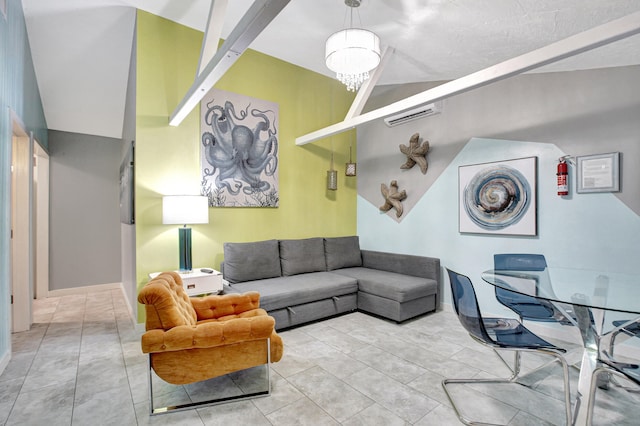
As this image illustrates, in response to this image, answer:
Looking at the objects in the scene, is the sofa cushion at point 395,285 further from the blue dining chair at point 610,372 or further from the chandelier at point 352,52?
the chandelier at point 352,52

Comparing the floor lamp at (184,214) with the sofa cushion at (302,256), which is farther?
the sofa cushion at (302,256)

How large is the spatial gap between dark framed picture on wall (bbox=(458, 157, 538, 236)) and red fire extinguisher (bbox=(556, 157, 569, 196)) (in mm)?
238

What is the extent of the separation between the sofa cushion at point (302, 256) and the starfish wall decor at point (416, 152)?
5.41 feet

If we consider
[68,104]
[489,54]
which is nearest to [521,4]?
[489,54]

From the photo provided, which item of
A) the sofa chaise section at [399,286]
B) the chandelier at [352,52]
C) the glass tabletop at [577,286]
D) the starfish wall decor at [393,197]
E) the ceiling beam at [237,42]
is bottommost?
the sofa chaise section at [399,286]

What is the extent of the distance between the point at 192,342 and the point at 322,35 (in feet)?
11.0

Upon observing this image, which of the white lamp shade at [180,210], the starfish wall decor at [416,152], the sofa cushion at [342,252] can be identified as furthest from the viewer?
the sofa cushion at [342,252]

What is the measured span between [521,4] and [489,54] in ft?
2.61

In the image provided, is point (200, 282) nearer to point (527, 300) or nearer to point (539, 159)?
point (527, 300)

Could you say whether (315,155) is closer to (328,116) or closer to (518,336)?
(328,116)

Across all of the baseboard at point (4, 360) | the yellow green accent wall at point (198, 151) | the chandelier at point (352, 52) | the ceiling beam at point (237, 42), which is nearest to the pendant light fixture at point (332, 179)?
the yellow green accent wall at point (198, 151)

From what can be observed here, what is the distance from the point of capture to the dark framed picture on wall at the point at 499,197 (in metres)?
3.28

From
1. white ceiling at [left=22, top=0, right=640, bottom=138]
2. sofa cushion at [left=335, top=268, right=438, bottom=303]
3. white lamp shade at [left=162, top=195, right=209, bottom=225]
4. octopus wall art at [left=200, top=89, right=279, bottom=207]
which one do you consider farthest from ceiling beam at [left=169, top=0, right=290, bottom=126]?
sofa cushion at [left=335, top=268, right=438, bottom=303]

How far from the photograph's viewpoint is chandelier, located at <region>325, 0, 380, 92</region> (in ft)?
8.46
